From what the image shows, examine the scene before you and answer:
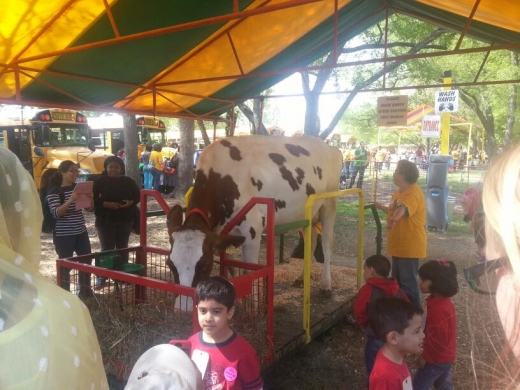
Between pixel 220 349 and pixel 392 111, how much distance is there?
8342 millimetres

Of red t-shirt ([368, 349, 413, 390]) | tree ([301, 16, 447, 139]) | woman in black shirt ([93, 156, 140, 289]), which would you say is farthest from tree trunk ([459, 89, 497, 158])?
red t-shirt ([368, 349, 413, 390])

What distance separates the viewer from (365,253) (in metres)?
8.40

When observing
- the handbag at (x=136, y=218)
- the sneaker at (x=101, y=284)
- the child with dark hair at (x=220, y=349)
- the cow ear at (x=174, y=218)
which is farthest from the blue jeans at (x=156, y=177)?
the child with dark hair at (x=220, y=349)

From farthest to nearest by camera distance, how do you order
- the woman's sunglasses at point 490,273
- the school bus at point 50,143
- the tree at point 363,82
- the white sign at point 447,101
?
the school bus at point 50,143, the tree at point 363,82, the white sign at point 447,101, the woman's sunglasses at point 490,273

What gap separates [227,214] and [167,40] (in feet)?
8.52

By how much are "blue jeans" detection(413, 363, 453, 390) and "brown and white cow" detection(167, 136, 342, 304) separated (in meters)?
1.75

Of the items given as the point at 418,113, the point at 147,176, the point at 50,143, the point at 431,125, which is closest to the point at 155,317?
the point at 431,125

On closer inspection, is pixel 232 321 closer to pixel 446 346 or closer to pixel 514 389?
pixel 446 346

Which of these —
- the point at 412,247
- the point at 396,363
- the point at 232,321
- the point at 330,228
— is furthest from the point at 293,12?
the point at 396,363

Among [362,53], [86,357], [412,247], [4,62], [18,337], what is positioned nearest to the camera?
[18,337]

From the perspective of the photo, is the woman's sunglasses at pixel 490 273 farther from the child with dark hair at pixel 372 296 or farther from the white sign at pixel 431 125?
the white sign at pixel 431 125

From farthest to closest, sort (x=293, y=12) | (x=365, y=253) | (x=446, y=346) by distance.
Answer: (x=365, y=253) → (x=293, y=12) → (x=446, y=346)

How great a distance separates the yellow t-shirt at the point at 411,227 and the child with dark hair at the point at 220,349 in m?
2.69

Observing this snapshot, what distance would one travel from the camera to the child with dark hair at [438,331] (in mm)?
2883
